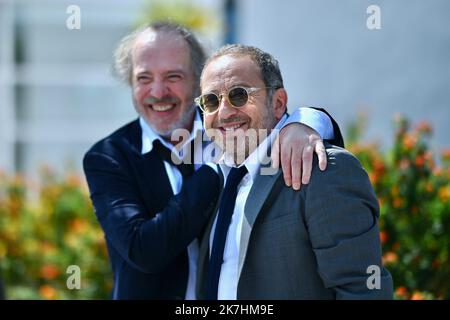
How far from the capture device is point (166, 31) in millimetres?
3027

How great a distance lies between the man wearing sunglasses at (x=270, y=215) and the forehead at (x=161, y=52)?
0.46 metres

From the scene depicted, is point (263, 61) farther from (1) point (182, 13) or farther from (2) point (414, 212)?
(1) point (182, 13)

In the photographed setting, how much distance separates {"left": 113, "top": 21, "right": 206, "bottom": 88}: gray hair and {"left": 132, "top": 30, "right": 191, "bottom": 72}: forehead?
1.2 inches

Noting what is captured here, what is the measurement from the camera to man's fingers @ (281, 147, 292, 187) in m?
2.33

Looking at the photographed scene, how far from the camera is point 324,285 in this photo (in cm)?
231

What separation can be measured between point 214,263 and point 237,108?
526mm

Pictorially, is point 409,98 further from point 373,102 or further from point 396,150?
point 396,150

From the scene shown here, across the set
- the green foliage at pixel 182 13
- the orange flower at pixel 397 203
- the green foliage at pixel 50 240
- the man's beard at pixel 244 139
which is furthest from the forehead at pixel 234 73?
the green foliage at pixel 182 13

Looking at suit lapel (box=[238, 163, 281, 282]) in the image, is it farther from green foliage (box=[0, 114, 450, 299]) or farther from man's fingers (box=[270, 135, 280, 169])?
green foliage (box=[0, 114, 450, 299])

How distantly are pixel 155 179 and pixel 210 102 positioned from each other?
0.58 metres

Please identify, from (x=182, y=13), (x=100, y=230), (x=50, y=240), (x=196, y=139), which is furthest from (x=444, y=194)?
(x=182, y=13)

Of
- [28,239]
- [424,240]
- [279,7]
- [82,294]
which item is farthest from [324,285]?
[279,7]

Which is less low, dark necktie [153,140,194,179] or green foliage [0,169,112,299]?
dark necktie [153,140,194,179]

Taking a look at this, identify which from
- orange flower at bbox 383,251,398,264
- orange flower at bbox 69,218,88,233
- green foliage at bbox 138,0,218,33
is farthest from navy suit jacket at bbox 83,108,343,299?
green foliage at bbox 138,0,218,33
